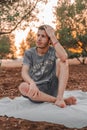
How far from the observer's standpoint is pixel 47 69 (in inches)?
283

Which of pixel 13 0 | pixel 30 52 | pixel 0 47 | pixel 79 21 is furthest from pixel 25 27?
pixel 30 52

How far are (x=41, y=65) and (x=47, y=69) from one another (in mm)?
126

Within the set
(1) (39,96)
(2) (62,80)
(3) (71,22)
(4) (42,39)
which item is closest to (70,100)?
(2) (62,80)

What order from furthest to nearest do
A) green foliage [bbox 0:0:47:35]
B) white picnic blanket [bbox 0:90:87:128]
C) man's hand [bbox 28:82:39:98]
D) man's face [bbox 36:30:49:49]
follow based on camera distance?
green foliage [bbox 0:0:47:35] < man's face [bbox 36:30:49:49] < man's hand [bbox 28:82:39:98] < white picnic blanket [bbox 0:90:87:128]

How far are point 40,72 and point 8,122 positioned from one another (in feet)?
3.62

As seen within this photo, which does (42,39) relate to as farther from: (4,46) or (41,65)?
(4,46)

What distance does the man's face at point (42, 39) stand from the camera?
713cm

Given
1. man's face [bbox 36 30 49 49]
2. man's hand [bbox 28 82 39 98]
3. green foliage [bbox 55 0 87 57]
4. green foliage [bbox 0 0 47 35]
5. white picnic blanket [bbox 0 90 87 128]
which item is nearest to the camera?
white picnic blanket [bbox 0 90 87 128]

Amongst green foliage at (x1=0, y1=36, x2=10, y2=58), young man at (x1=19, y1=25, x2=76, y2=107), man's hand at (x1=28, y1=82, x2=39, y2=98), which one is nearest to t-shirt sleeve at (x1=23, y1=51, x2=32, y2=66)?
young man at (x1=19, y1=25, x2=76, y2=107)

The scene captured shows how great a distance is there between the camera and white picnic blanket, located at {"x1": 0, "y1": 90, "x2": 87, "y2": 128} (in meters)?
6.51

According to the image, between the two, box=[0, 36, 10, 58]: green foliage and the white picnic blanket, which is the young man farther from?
box=[0, 36, 10, 58]: green foliage

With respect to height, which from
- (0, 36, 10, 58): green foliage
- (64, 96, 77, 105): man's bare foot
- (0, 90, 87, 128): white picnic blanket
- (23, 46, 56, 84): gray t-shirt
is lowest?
(0, 36, 10, 58): green foliage

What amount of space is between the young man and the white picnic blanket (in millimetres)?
134

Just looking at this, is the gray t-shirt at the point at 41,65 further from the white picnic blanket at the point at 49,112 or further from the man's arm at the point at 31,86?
the white picnic blanket at the point at 49,112
